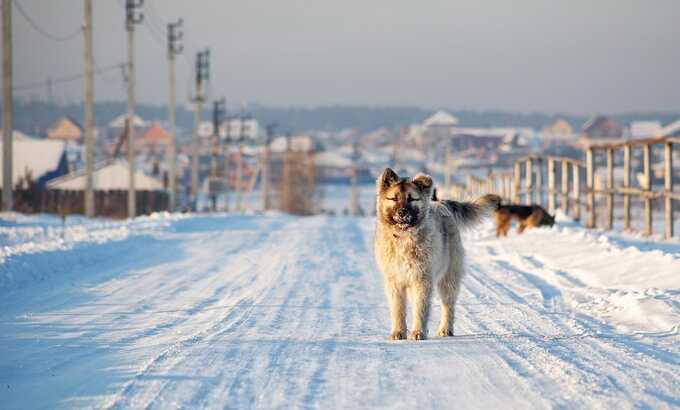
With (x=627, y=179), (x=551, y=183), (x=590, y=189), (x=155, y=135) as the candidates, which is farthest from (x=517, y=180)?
(x=155, y=135)

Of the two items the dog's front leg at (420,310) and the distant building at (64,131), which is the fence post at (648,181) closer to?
the dog's front leg at (420,310)

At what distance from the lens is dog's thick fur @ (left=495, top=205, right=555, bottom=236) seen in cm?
2386

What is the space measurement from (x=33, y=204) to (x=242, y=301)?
43156mm

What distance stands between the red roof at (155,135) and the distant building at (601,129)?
79.5 m

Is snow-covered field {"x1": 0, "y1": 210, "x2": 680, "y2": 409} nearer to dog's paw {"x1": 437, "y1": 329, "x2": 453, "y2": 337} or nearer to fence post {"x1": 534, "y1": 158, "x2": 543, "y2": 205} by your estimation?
dog's paw {"x1": 437, "y1": 329, "x2": 453, "y2": 337}

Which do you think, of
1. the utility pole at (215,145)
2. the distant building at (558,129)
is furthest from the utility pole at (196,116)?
the distant building at (558,129)

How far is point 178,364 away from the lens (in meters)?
7.03

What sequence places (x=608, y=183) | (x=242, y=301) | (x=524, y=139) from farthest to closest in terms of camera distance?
1. (x=524, y=139)
2. (x=608, y=183)
3. (x=242, y=301)

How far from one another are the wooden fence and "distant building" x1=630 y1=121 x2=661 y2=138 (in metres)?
67.8

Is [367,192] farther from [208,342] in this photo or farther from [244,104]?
[208,342]

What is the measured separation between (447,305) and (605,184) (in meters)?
16.0

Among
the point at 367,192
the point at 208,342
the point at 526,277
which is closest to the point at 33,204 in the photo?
the point at 526,277

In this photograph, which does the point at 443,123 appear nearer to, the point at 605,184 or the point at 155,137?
the point at 605,184

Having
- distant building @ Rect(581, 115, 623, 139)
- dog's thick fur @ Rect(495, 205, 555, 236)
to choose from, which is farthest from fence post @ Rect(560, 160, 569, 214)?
distant building @ Rect(581, 115, 623, 139)
